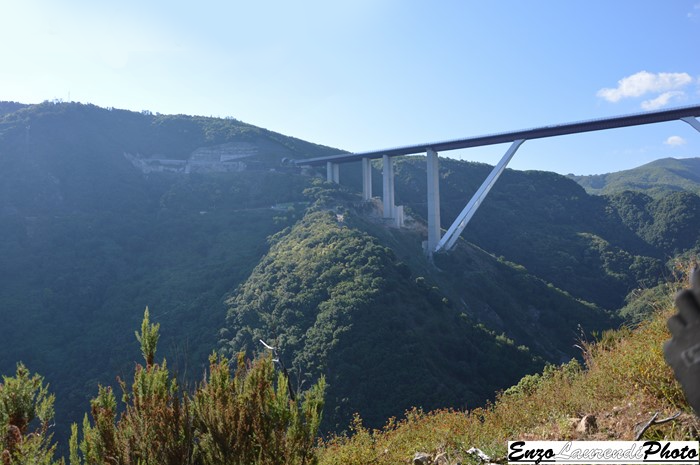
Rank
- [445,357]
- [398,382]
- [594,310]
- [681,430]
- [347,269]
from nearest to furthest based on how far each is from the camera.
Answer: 1. [681,430]
2. [398,382]
3. [445,357]
4. [347,269]
5. [594,310]

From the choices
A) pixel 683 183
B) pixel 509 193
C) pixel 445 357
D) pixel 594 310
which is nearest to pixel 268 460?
pixel 445 357

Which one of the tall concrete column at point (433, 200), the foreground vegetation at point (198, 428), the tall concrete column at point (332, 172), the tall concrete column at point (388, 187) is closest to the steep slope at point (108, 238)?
the tall concrete column at point (332, 172)

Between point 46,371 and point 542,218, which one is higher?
point 542,218

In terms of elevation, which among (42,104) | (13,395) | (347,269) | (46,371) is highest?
(42,104)

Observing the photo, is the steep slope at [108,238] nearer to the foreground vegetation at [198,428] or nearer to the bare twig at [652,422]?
the foreground vegetation at [198,428]

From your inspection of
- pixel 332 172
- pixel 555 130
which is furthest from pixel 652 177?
pixel 555 130

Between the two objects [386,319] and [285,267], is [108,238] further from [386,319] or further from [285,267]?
[386,319]

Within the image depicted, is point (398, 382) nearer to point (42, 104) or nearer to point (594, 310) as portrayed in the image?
point (594, 310)
